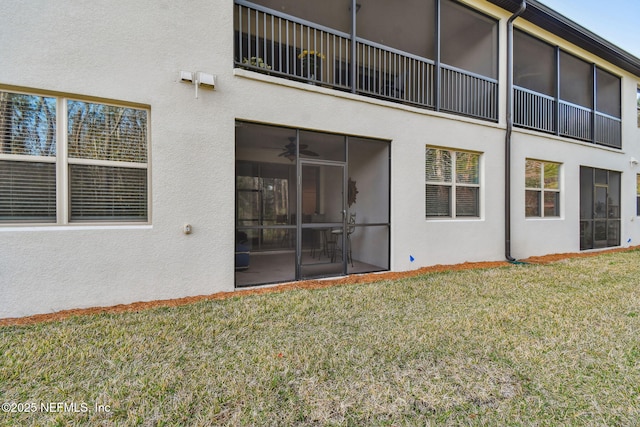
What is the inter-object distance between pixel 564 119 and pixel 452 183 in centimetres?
508

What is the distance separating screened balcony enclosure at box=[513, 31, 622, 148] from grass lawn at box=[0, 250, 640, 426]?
586 cm

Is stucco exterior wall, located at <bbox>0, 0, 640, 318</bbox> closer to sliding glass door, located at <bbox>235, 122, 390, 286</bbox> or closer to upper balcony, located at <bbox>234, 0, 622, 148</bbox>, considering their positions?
sliding glass door, located at <bbox>235, 122, 390, 286</bbox>

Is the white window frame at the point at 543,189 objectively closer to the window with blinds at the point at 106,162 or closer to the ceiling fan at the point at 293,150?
the ceiling fan at the point at 293,150

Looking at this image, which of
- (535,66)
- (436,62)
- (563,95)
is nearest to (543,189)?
(563,95)

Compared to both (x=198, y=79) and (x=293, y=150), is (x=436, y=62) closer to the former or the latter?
(x=293, y=150)

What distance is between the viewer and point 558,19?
24.5 ft

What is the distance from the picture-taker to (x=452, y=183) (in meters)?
6.73

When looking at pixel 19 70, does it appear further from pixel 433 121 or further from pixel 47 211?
pixel 433 121

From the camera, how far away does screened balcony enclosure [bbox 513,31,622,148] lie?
797 centimetres

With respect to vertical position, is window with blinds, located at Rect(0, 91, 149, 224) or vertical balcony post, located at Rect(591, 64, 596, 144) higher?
vertical balcony post, located at Rect(591, 64, 596, 144)

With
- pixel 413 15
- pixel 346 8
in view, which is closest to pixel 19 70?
pixel 346 8

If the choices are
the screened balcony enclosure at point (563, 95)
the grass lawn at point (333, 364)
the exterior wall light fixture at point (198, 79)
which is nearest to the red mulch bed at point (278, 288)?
the grass lawn at point (333, 364)

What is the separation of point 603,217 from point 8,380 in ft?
45.5

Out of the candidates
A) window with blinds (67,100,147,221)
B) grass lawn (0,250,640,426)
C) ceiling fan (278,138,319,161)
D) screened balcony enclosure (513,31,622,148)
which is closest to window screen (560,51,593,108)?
screened balcony enclosure (513,31,622,148)
